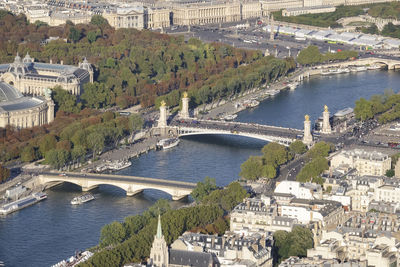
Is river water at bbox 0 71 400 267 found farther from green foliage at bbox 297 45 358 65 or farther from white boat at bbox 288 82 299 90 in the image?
green foliage at bbox 297 45 358 65

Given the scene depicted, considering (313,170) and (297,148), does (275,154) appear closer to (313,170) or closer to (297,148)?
(297,148)

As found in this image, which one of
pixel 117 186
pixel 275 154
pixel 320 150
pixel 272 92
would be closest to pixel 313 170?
pixel 275 154

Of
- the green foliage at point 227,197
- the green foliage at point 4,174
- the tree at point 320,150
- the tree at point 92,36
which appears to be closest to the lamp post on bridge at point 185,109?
the tree at point 320,150

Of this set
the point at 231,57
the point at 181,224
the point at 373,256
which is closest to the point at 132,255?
the point at 181,224

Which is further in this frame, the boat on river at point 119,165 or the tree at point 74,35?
the tree at point 74,35

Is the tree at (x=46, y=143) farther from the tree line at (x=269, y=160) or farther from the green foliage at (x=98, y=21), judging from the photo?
the green foliage at (x=98, y=21)

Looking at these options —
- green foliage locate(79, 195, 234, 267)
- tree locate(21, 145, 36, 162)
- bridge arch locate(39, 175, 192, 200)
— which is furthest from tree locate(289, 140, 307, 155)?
tree locate(21, 145, 36, 162)
